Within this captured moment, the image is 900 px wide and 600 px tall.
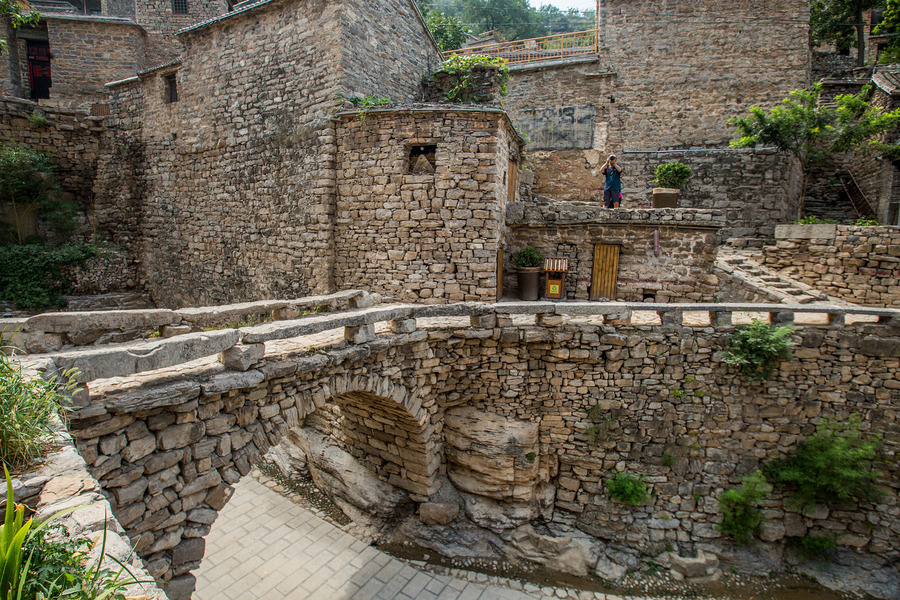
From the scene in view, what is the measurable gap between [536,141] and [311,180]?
9622 millimetres

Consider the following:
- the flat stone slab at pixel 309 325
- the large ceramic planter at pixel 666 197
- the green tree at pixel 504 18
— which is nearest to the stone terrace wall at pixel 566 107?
the large ceramic planter at pixel 666 197

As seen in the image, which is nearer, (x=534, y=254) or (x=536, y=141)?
(x=534, y=254)

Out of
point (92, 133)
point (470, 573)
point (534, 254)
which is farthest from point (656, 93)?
point (92, 133)

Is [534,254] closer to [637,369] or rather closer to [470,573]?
[637,369]

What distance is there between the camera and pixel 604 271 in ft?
35.3

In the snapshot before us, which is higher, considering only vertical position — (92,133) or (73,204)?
(92,133)

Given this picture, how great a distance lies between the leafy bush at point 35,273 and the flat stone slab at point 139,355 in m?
10.4

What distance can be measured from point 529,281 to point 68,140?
14.5 meters

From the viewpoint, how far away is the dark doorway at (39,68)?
703 inches

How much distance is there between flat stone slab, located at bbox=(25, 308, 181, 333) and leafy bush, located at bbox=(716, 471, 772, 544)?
943 centimetres

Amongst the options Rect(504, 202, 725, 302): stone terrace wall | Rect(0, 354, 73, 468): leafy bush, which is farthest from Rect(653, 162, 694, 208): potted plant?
Rect(0, 354, 73, 468): leafy bush

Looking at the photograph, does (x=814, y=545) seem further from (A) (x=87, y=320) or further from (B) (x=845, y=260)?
(A) (x=87, y=320)

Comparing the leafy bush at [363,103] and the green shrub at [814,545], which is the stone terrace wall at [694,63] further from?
the green shrub at [814,545]

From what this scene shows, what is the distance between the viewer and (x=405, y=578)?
751 centimetres
